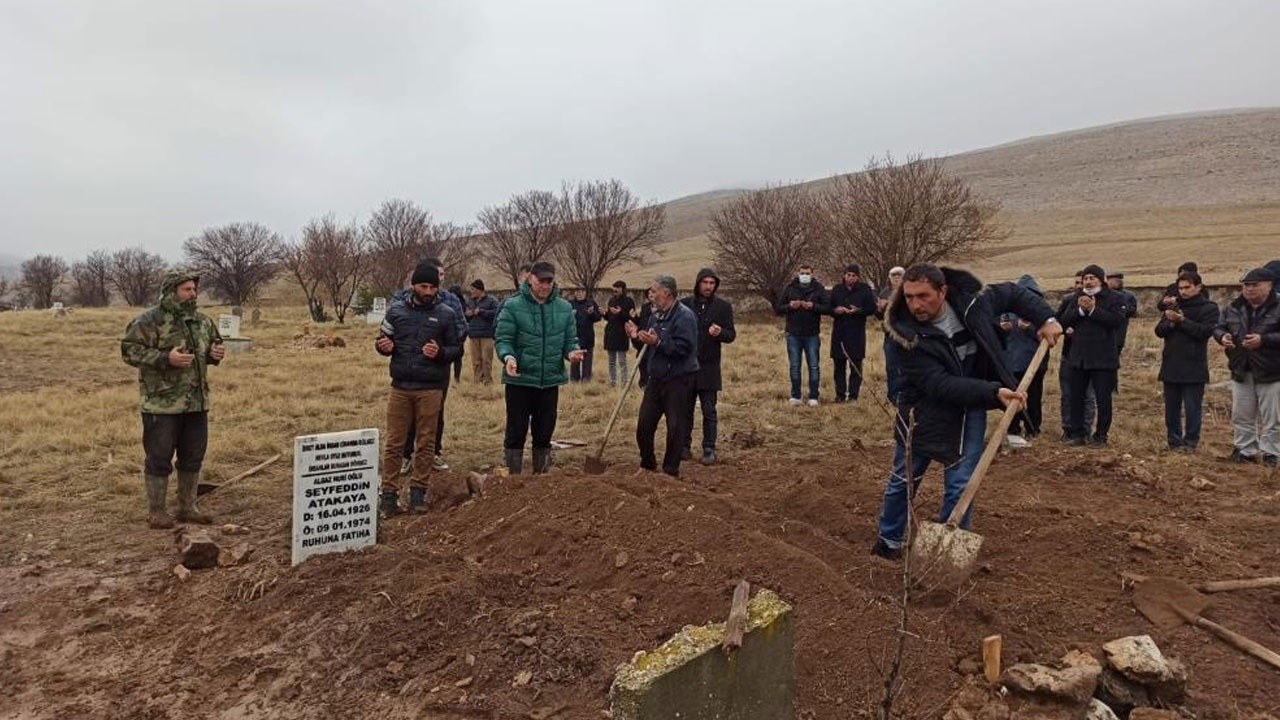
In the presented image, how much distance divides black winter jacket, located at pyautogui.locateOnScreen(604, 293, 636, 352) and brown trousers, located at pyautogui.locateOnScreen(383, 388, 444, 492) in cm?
618

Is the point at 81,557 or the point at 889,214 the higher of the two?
the point at 889,214

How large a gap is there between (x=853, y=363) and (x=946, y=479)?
292cm

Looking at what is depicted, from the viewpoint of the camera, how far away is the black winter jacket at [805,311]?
1079cm

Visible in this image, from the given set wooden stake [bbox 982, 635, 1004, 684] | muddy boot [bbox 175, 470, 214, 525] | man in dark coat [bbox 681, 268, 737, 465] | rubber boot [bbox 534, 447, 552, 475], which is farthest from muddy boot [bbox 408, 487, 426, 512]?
wooden stake [bbox 982, 635, 1004, 684]

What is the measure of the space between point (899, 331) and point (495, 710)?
3.12 m

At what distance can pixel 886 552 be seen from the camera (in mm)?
4836

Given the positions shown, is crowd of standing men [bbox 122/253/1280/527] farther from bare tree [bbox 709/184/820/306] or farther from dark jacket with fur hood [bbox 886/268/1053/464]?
bare tree [bbox 709/184/820/306]

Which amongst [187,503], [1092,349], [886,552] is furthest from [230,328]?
[886,552]

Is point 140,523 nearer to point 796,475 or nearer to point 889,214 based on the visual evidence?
point 796,475

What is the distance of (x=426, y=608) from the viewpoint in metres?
4.23

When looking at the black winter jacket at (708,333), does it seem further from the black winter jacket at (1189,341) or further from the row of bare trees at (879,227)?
the row of bare trees at (879,227)

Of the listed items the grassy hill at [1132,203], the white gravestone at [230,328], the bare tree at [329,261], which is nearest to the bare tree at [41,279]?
the bare tree at [329,261]

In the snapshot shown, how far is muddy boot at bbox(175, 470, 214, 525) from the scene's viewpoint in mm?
6289

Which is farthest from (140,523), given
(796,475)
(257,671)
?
(796,475)
